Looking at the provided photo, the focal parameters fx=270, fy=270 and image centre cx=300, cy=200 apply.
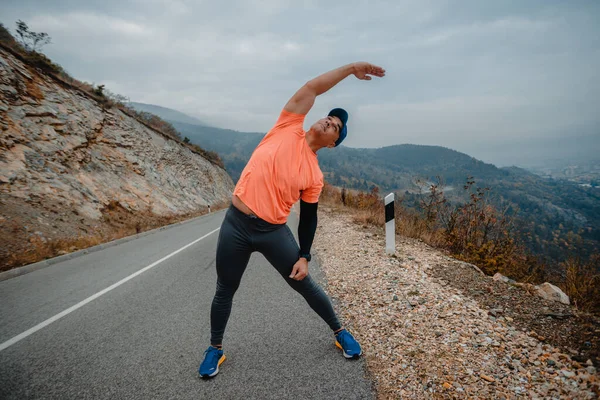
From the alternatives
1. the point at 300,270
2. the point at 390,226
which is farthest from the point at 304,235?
the point at 390,226

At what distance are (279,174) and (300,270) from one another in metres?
0.76

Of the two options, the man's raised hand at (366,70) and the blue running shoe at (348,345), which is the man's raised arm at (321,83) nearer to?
the man's raised hand at (366,70)

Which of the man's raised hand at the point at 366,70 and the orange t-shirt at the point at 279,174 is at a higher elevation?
the man's raised hand at the point at 366,70

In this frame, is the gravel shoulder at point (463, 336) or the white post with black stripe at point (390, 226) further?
the white post with black stripe at point (390, 226)

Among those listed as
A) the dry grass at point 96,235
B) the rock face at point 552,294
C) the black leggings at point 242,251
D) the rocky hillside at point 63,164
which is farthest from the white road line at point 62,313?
the rock face at point 552,294

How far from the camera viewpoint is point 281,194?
198 cm

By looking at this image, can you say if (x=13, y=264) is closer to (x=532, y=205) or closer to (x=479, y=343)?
(x=479, y=343)

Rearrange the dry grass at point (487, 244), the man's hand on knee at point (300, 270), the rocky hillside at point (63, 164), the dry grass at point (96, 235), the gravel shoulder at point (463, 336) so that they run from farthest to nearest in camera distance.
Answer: the rocky hillside at point (63, 164)
the dry grass at point (96, 235)
the dry grass at point (487, 244)
the man's hand on knee at point (300, 270)
the gravel shoulder at point (463, 336)

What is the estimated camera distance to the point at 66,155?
35.6 ft

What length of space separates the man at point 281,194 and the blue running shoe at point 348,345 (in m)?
0.50

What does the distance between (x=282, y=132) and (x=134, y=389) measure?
7.32ft

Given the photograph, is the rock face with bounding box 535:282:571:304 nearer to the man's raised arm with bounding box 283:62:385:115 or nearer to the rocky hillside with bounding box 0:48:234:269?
the man's raised arm with bounding box 283:62:385:115

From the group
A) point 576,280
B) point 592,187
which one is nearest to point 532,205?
point 592,187

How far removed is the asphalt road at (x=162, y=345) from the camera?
2.02 metres
